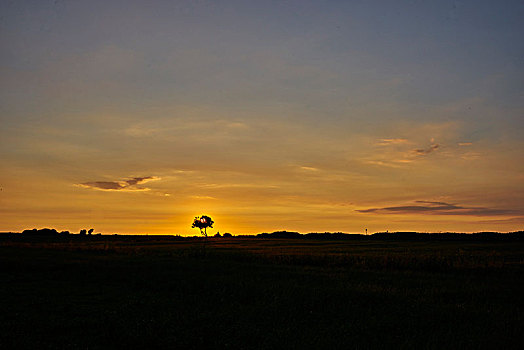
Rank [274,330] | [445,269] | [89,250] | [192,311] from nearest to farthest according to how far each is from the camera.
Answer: [274,330] → [192,311] → [445,269] → [89,250]

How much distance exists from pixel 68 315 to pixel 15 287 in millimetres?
9697

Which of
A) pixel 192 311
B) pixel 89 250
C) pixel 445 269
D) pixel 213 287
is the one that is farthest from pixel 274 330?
pixel 89 250

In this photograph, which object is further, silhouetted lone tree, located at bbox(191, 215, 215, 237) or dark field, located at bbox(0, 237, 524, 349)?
silhouetted lone tree, located at bbox(191, 215, 215, 237)

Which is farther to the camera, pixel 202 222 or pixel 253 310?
pixel 202 222

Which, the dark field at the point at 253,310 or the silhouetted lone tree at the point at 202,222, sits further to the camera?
the silhouetted lone tree at the point at 202,222

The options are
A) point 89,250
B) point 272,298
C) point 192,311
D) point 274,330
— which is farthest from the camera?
point 89,250

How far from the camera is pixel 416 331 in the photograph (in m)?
16.1

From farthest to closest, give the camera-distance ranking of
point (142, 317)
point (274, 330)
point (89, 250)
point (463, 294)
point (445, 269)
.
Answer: point (89, 250)
point (445, 269)
point (463, 294)
point (142, 317)
point (274, 330)

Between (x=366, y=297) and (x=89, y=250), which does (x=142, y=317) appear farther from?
(x=89, y=250)

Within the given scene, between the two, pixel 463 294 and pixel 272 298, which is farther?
pixel 463 294

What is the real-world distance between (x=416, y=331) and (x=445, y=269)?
26.9 m

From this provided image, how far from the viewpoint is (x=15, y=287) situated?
25.0m

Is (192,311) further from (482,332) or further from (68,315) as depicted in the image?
(482,332)

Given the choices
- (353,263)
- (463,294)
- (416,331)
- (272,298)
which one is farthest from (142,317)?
(353,263)
